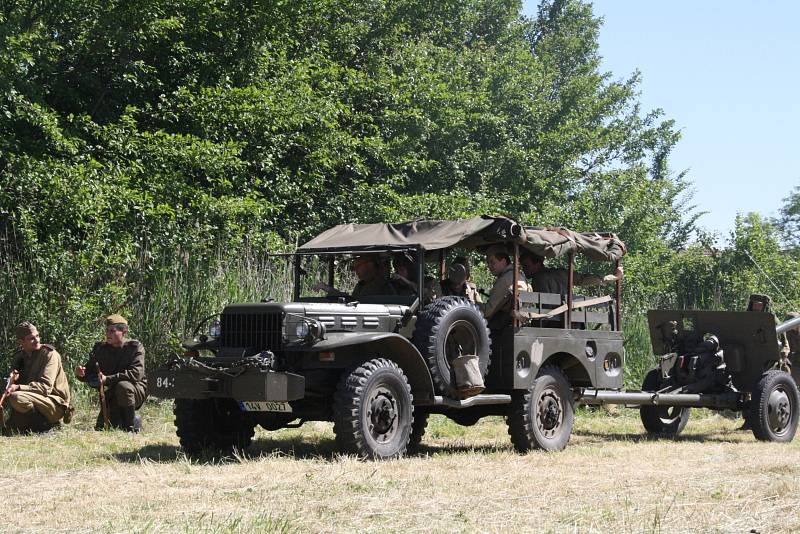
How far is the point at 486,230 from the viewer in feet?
37.6

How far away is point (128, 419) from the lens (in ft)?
42.8

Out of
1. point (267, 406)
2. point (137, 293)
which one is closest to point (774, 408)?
point (267, 406)

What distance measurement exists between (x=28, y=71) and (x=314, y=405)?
1130cm

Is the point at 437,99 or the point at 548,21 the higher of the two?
the point at 548,21

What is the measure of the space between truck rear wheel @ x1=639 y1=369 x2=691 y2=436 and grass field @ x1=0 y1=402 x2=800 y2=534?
1547 millimetres

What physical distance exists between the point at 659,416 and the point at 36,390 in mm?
7358

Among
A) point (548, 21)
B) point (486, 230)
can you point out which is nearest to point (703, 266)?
point (548, 21)

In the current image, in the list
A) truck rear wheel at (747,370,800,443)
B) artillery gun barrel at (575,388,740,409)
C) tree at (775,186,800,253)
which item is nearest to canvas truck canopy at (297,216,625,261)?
artillery gun barrel at (575,388,740,409)

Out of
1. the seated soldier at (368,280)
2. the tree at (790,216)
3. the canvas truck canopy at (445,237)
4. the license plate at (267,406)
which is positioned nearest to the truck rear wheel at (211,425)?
the license plate at (267,406)

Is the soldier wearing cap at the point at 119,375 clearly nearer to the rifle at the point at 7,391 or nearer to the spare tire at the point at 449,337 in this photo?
the rifle at the point at 7,391

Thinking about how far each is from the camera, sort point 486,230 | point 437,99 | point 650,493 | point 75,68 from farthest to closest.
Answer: point 437,99
point 75,68
point 486,230
point 650,493

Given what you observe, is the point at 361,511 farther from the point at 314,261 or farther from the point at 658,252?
the point at 658,252

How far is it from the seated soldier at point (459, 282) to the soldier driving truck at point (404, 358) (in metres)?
0.24

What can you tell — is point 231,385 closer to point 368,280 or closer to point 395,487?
point 395,487
